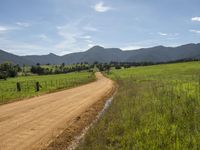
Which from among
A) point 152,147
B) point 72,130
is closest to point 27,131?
point 72,130

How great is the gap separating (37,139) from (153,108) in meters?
5.97

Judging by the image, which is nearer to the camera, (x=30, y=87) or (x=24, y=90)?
(x=24, y=90)

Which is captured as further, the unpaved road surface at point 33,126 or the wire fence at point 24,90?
the wire fence at point 24,90

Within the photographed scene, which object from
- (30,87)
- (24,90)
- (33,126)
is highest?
(33,126)

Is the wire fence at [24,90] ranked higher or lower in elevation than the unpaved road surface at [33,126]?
lower

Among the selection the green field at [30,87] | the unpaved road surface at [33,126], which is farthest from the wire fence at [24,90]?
the unpaved road surface at [33,126]

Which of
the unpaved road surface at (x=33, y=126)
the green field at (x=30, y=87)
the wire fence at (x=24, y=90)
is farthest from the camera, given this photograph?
the green field at (x=30, y=87)

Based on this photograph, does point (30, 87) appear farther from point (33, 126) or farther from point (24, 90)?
point (33, 126)

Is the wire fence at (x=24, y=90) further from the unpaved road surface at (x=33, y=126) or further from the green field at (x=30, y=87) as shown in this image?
the unpaved road surface at (x=33, y=126)

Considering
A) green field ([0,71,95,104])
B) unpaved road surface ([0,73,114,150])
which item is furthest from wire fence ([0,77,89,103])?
unpaved road surface ([0,73,114,150])

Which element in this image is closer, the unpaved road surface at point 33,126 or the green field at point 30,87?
the unpaved road surface at point 33,126

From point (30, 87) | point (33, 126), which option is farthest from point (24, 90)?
point (33, 126)

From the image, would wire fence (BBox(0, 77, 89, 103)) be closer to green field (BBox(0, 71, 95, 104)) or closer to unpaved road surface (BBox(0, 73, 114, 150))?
green field (BBox(0, 71, 95, 104))

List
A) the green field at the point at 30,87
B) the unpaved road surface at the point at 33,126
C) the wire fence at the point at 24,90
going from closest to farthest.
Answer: the unpaved road surface at the point at 33,126
the wire fence at the point at 24,90
the green field at the point at 30,87
